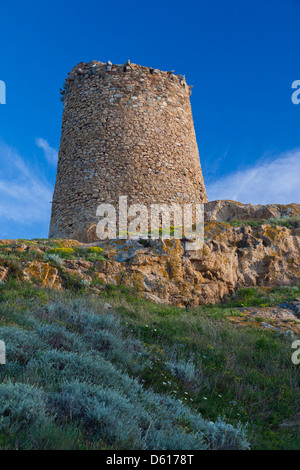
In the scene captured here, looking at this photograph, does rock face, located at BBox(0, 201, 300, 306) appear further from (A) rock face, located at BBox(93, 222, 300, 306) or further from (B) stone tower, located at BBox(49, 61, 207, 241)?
(B) stone tower, located at BBox(49, 61, 207, 241)

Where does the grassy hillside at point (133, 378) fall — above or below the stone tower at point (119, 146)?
below

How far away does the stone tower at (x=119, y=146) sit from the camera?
14047mm

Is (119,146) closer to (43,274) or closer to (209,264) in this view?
(209,264)

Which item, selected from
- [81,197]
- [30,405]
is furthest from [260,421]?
[81,197]

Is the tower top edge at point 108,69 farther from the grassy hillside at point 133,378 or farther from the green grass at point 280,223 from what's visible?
the grassy hillside at point 133,378

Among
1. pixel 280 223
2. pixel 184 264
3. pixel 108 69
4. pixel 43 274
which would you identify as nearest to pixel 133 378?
pixel 43 274

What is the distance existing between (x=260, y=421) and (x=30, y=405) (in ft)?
8.11

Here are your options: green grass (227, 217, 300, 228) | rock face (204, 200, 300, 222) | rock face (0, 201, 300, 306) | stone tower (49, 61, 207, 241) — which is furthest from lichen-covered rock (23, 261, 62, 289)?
rock face (204, 200, 300, 222)

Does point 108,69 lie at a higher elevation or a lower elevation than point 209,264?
higher

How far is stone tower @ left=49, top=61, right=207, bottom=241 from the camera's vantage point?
14.0 metres

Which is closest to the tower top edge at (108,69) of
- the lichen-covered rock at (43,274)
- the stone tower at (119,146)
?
the stone tower at (119,146)

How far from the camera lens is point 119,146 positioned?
47.2 feet

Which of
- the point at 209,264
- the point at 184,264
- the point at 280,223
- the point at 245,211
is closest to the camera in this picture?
the point at 184,264

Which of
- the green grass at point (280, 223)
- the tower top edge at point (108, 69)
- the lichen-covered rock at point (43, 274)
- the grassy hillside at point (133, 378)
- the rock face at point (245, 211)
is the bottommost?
the grassy hillside at point (133, 378)
